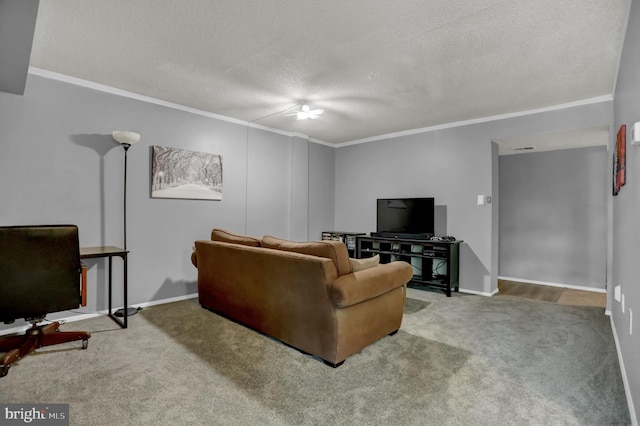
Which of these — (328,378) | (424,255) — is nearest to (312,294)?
(328,378)

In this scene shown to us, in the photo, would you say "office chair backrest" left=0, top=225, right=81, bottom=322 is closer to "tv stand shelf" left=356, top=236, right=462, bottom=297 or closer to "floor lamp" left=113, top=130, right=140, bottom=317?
"floor lamp" left=113, top=130, right=140, bottom=317

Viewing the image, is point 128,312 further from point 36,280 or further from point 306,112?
point 306,112

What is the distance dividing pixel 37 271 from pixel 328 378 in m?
2.22

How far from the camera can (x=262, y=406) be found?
1.83 m

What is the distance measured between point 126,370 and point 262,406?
111 centimetres

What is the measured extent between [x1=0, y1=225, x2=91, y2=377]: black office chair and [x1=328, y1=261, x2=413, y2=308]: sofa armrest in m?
2.00

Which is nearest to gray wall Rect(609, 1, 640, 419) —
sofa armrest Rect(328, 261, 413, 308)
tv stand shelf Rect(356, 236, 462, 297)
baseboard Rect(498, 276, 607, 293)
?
sofa armrest Rect(328, 261, 413, 308)

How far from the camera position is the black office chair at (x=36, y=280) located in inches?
88.0

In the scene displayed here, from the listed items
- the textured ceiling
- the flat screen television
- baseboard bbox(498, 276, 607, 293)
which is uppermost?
the textured ceiling

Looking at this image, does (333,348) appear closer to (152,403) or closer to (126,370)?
(152,403)

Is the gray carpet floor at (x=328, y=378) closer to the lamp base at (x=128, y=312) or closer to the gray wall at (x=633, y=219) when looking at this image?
the lamp base at (x=128, y=312)

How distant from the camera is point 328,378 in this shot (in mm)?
2150

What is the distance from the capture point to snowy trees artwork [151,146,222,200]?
3.84 meters

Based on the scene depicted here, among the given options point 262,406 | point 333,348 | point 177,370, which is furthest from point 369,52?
point 177,370
